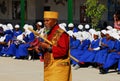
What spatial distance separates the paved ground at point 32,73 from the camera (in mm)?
12945

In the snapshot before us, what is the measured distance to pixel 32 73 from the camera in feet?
46.2

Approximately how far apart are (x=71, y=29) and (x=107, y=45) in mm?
3504

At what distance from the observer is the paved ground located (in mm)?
12945

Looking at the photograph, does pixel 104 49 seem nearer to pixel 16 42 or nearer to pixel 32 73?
pixel 32 73

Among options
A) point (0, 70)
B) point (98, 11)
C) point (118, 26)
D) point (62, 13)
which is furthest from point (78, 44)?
point (62, 13)

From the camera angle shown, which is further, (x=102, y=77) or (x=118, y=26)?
(x=118, y=26)

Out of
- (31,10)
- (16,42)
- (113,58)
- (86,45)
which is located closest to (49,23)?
(113,58)

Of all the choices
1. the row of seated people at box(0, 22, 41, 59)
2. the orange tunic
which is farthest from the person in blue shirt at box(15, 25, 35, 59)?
the orange tunic

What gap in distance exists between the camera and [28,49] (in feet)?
58.5

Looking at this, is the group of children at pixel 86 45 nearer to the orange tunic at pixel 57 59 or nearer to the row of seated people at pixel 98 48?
the row of seated people at pixel 98 48

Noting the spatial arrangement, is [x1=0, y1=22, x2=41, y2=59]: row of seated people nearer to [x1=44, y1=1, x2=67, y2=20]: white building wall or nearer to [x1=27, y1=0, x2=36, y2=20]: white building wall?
[x1=27, y1=0, x2=36, y2=20]: white building wall

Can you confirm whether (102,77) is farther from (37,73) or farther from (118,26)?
(118,26)

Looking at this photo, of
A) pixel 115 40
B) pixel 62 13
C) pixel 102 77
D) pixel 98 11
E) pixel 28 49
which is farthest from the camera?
pixel 62 13

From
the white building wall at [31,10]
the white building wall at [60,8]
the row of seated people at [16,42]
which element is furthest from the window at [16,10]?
A: the row of seated people at [16,42]
